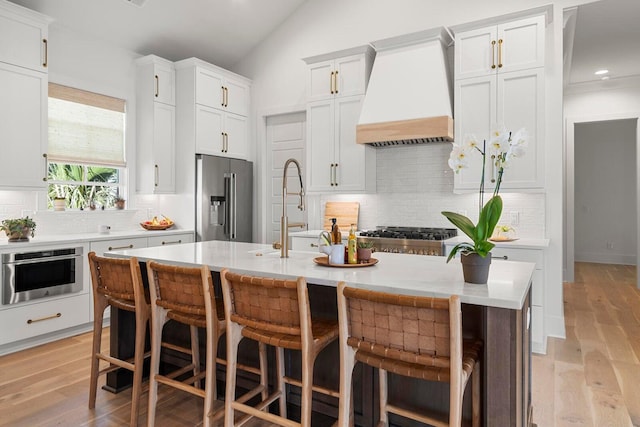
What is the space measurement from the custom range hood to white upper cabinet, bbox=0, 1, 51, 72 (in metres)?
3.04

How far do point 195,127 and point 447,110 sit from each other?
286 centimetres

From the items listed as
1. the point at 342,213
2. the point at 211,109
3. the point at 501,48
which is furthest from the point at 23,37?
the point at 501,48

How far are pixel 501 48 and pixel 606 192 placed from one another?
6.07 metres

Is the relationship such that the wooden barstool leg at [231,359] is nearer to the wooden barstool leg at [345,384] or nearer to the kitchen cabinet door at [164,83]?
the wooden barstool leg at [345,384]

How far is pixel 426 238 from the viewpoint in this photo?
3.82 metres

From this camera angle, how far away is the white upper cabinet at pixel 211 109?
16.2 ft

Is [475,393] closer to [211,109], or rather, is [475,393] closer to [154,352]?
[154,352]

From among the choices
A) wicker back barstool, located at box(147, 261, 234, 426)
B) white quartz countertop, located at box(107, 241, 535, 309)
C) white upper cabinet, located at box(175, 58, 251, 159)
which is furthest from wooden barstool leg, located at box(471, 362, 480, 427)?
white upper cabinet, located at box(175, 58, 251, 159)

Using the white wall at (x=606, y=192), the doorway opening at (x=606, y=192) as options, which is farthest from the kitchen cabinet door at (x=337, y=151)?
the white wall at (x=606, y=192)

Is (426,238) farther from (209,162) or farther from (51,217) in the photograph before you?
(51,217)

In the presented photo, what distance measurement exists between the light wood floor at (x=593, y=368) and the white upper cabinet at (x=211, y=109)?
4.12 m

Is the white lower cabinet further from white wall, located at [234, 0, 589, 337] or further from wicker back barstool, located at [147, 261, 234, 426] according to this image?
white wall, located at [234, 0, 589, 337]

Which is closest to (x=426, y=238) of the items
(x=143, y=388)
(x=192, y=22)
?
(x=143, y=388)

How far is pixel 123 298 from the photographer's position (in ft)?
7.64
